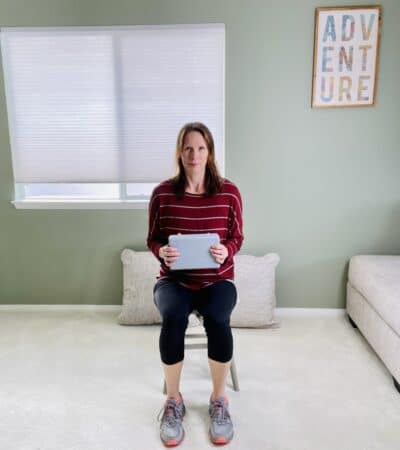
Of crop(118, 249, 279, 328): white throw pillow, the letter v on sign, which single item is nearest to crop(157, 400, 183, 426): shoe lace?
crop(118, 249, 279, 328): white throw pillow

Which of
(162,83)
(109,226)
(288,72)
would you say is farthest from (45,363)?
(288,72)

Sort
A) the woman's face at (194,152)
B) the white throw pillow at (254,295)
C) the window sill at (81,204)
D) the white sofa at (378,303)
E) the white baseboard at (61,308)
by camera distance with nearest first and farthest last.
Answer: the woman's face at (194,152) < the white sofa at (378,303) < the white throw pillow at (254,295) < the window sill at (81,204) < the white baseboard at (61,308)

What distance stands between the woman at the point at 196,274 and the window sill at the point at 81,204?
805 mm

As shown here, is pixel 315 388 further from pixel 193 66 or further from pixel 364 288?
pixel 193 66

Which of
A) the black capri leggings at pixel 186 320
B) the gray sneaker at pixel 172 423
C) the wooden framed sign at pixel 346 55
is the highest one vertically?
the wooden framed sign at pixel 346 55

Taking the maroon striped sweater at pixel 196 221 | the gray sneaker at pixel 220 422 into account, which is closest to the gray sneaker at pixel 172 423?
the gray sneaker at pixel 220 422

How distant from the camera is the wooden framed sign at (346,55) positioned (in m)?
2.29

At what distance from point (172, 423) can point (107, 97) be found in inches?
72.3

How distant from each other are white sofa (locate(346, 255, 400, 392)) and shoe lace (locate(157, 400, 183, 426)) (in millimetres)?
1026

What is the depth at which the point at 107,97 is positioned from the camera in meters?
2.46

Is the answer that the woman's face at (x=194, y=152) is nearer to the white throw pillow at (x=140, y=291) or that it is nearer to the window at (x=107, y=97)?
the window at (x=107, y=97)

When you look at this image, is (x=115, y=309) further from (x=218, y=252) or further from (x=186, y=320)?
(x=218, y=252)

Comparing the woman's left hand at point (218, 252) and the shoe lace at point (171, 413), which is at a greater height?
the woman's left hand at point (218, 252)

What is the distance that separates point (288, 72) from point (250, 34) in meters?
0.31
